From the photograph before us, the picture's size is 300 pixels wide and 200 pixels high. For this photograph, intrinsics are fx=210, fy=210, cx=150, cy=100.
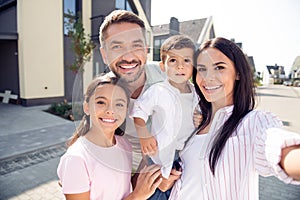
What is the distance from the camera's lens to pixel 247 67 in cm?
83

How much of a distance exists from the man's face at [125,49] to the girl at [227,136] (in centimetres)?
23

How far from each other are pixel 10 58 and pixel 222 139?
30.3 ft

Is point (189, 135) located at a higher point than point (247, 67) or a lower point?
lower

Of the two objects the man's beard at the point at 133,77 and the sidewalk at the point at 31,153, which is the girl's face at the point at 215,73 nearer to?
the man's beard at the point at 133,77

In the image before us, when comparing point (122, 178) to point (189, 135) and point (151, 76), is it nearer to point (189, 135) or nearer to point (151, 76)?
point (189, 135)

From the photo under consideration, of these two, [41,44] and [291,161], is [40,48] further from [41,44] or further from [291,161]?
[291,161]

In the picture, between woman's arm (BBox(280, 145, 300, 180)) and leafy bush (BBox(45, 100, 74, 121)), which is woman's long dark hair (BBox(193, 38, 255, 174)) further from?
leafy bush (BBox(45, 100, 74, 121))

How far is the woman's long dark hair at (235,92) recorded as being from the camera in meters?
0.79

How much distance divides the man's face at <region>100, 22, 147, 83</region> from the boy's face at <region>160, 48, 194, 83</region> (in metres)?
0.11

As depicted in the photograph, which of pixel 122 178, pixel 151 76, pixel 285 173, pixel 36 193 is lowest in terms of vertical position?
pixel 36 193

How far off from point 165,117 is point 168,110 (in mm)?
31

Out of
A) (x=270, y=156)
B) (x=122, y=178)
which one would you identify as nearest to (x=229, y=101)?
(x=270, y=156)

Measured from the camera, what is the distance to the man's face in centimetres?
84

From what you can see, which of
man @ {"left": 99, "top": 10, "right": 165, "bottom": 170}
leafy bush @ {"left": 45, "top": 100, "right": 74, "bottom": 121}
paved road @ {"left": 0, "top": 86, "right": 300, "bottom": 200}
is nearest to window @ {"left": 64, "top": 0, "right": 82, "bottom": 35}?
leafy bush @ {"left": 45, "top": 100, "right": 74, "bottom": 121}
